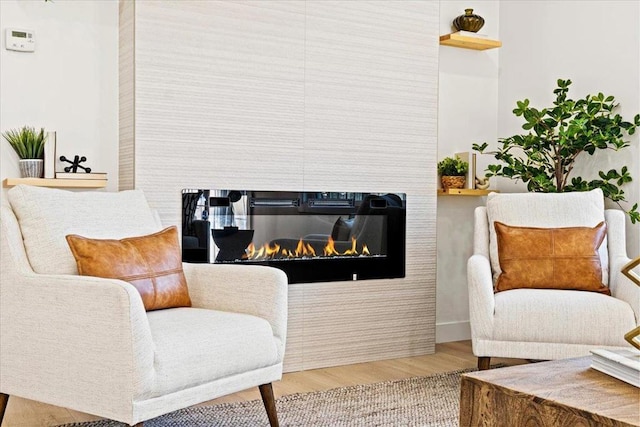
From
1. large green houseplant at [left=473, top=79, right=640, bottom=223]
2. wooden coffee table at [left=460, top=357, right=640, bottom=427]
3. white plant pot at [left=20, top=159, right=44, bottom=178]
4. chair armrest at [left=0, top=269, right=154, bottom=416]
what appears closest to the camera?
wooden coffee table at [left=460, top=357, right=640, bottom=427]

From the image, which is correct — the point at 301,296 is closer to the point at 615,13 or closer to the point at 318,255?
the point at 318,255

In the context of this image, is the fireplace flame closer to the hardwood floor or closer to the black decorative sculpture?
the hardwood floor

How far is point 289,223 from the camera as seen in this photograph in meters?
3.59

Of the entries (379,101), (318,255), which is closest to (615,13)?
(379,101)

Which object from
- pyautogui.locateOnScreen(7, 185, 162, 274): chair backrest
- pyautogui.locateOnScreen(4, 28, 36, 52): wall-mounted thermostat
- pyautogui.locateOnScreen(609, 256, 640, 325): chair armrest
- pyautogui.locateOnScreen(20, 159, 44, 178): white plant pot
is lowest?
pyautogui.locateOnScreen(609, 256, 640, 325): chair armrest

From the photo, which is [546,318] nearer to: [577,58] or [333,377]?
[333,377]

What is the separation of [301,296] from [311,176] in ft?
1.96

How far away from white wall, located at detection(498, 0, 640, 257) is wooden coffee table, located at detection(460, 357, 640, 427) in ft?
7.38

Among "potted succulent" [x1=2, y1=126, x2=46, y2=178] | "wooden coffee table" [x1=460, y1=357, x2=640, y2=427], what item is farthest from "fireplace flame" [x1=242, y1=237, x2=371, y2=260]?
"wooden coffee table" [x1=460, y1=357, x2=640, y2=427]

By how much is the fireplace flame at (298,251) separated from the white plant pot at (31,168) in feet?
3.26

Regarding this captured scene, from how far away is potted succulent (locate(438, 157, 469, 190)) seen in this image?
166 inches

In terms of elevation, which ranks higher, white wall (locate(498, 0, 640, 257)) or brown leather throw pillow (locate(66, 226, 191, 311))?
white wall (locate(498, 0, 640, 257))

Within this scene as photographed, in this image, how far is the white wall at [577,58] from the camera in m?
3.88

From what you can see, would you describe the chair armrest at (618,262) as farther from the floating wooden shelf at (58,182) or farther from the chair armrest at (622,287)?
the floating wooden shelf at (58,182)
